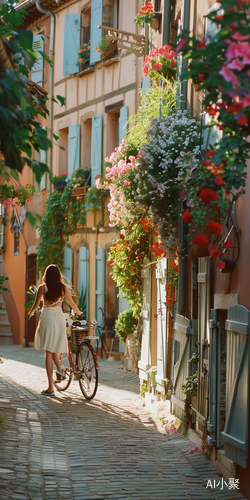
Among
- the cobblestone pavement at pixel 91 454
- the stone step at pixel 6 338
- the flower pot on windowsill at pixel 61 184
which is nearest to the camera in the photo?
the cobblestone pavement at pixel 91 454

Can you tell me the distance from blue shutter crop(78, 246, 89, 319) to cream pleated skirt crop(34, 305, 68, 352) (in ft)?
21.8

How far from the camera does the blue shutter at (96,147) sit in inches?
626

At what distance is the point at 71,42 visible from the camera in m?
17.7

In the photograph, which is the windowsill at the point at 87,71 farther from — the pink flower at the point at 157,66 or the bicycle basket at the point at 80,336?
the bicycle basket at the point at 80,336

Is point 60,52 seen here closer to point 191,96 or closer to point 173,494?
point 191,96

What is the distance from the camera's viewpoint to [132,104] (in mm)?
14594

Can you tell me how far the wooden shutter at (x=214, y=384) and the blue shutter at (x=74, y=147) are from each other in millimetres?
11205

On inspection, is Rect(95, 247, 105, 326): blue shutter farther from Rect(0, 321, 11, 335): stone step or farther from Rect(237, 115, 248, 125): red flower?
Rect(237, 115, 248, 125): red flower

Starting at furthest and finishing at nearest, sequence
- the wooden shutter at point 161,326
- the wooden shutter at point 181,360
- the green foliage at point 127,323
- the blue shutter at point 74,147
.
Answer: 1. the blue shutter at point 74,147
2. the green foliage at point 127,323
3. the wooden shutter at point 161,326
4. the wooden shutter at point 181,360

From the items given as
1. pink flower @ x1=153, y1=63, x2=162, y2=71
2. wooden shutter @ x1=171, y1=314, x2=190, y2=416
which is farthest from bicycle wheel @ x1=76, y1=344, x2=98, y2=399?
pink flower @ x1=153, y1=63, x2=162, y2=71

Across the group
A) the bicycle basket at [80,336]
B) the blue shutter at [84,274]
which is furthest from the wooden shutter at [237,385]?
the blue shutter at [84,274]

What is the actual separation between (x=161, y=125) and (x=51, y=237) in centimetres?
1014

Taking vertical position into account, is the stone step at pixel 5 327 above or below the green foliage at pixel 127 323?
below

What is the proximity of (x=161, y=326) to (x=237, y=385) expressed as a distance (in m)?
4.10
